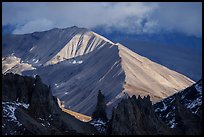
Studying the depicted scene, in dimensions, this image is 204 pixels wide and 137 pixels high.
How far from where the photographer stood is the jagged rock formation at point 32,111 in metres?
107

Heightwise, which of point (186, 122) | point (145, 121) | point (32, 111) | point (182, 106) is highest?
point (32, 111)

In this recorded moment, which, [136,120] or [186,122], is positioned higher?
[136,120]

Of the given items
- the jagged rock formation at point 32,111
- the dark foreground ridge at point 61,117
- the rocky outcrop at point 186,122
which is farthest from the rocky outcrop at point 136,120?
the jagged rock formation at point 32,111

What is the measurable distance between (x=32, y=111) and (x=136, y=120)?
2700 centimetres

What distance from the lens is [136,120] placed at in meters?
129

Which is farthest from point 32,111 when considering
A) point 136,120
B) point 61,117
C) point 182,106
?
point 182,106

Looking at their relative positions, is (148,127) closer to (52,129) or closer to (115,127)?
(115,127)

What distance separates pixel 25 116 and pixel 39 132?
6.36 m

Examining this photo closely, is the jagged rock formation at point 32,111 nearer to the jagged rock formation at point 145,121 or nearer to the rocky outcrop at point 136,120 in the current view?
the rocky outcrop at point 136,120

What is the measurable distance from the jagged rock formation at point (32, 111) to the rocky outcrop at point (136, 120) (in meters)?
7.24

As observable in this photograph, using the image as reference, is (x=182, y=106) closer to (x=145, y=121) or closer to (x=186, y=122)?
(x=186, y=122)

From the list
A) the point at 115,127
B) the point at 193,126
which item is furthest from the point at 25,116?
the point at 193,126

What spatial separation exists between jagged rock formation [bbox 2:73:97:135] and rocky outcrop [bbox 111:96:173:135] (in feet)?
23.7

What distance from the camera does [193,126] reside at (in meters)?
134
